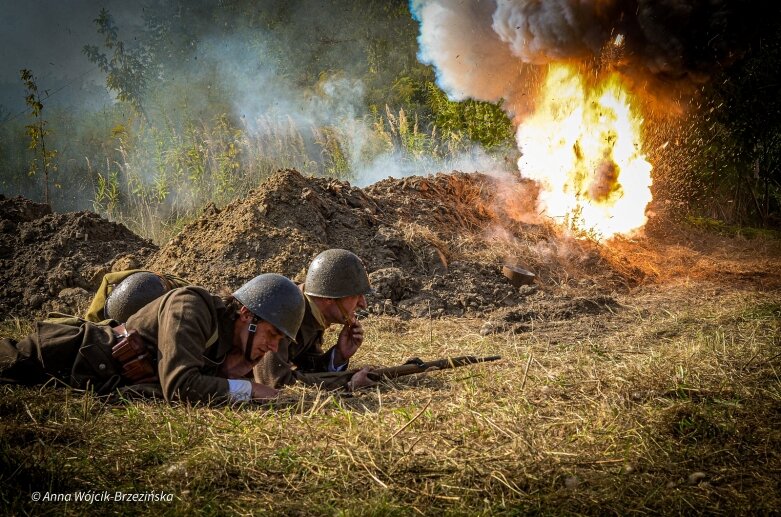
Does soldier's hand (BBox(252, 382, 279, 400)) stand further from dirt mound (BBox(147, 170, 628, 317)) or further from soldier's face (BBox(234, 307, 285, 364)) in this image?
dirt mound (BBox(147, 170, 628, 317))

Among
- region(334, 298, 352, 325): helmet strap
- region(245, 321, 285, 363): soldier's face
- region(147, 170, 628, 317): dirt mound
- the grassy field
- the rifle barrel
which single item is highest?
region(147, 170, 628, 317): dirt mound

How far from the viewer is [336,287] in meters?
5.18

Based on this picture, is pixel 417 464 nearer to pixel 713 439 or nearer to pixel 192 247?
pixel 713 439

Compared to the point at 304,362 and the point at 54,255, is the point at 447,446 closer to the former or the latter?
the point at 304,362

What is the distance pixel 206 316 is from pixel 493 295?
16.8ft

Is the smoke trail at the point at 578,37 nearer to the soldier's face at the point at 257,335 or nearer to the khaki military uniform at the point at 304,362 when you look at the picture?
the khaki military uniform at the point at 304,362

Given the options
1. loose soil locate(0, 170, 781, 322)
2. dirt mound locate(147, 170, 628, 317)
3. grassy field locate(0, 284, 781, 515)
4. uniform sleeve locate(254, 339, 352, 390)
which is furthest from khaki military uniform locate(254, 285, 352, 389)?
dirt mound locate(147, 170, 628, 317)

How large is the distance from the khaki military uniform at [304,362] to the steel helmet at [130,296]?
967 millimetres

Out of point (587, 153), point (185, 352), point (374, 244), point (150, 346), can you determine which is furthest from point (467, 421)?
point (587, 153)

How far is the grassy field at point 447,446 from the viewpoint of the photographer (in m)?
2.77

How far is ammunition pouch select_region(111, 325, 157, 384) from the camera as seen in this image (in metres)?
4.02

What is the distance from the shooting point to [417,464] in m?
3.04

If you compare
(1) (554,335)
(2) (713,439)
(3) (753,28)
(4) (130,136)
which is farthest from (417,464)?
(4) (130,136)

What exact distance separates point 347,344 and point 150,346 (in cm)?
161
